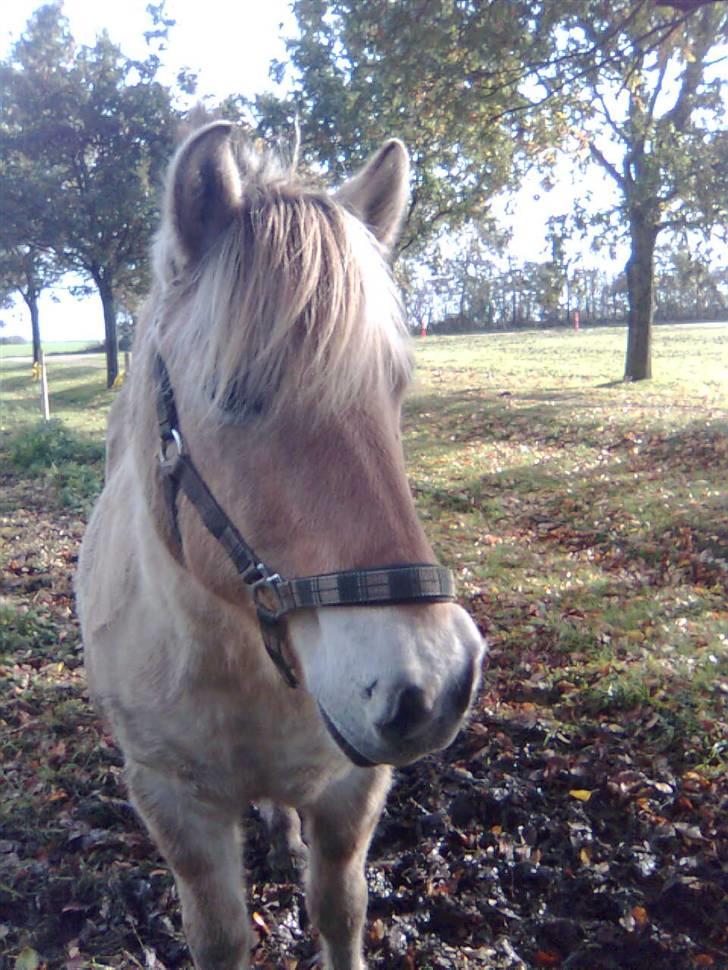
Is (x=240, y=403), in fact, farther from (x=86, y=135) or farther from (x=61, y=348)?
(x=61, y=348)

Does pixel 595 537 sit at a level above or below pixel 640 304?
below

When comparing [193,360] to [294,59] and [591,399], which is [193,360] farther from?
[294,59]

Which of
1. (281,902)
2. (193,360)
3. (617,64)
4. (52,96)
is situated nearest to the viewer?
(193,360)

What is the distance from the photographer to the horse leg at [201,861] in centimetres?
248

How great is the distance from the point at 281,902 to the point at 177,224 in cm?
276

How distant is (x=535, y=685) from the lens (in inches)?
186

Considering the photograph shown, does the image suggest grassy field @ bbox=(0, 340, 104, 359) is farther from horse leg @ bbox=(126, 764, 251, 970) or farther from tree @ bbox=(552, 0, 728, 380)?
horse leg @ bbox=(126, 764, 251, 970)

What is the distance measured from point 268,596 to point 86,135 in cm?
2197

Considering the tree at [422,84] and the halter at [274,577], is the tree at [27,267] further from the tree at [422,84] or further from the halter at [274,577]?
the halter at [274,577]

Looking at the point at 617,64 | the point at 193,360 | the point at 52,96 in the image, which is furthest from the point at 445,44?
the point at 52,96

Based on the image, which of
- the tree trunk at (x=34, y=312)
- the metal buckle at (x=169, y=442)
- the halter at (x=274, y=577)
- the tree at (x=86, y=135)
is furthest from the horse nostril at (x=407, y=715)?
the tree trunk at (x=34, y=312)

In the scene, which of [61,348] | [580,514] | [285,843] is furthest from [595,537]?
[61,348]

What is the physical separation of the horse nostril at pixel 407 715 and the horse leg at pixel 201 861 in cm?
122

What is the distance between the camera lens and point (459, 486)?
9.59 meters
